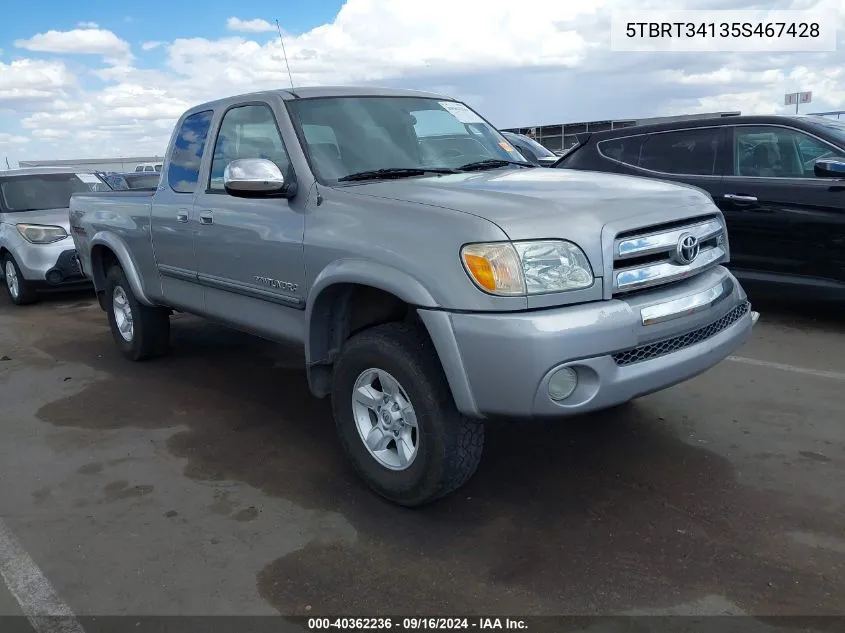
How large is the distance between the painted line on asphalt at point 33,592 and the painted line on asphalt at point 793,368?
4386 millimetres

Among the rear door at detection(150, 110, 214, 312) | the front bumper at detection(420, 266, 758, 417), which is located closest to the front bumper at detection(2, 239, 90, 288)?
the rear door at detection(150, 110, 214, 312)

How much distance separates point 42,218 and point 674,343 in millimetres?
8150

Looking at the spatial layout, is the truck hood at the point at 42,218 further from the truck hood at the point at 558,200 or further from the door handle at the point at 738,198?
the door handle at the point at 738,198

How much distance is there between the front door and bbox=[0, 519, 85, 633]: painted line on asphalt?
1.54 metres

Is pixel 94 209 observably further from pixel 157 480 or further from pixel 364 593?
pixel 364 593

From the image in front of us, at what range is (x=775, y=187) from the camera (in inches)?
238

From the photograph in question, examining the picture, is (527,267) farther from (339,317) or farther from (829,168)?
(829,168)

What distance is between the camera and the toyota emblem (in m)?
3.18

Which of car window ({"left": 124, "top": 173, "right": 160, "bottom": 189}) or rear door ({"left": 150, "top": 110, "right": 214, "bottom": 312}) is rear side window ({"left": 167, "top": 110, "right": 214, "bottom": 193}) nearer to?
rear door ({"left": 150, "top": 110, "right": 214, "bottom": 312})

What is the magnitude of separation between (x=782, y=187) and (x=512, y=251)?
4178mm

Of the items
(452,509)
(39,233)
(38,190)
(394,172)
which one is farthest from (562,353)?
(38,190)

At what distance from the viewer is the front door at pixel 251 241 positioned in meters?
3.72

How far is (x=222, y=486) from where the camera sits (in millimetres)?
3693

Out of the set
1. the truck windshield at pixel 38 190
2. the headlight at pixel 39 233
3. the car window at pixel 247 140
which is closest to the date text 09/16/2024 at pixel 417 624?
the car window at pixel 247 140
